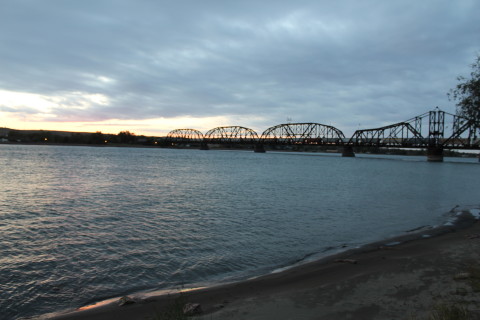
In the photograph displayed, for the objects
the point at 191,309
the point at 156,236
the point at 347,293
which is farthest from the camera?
the point at 156,236

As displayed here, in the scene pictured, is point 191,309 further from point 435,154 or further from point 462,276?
point 435,154

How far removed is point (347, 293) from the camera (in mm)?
9531

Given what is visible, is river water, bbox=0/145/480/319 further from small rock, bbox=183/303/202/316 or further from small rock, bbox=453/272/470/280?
small rock, bbox=453/272/470/280

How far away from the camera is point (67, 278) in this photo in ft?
37.0

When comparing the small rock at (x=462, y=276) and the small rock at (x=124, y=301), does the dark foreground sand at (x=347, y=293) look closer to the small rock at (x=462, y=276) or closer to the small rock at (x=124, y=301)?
the small rock at (x=462, y=276)

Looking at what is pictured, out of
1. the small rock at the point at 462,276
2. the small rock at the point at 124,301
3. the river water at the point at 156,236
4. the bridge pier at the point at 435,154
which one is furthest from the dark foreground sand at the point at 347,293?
the bridge pier at the point at 435,154

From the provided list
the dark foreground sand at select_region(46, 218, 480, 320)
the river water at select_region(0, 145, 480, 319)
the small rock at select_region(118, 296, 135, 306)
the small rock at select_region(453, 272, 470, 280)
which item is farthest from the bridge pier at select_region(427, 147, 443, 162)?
the small rock at select_region(118, 296, 135, 306)

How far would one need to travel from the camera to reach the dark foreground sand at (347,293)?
8102mm

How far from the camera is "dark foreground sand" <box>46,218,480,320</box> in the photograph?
810 cm

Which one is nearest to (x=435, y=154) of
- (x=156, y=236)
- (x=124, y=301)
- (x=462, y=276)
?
(x=156, y=236)

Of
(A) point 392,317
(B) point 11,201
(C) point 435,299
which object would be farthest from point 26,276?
(B) point 11,201

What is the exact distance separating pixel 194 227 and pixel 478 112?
16.8 m

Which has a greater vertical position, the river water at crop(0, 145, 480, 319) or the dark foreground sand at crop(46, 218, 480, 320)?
the dark foreground sand at crop(46, 218, 480, 320)

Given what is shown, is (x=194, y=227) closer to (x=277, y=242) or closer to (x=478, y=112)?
(x=277, y=242)
